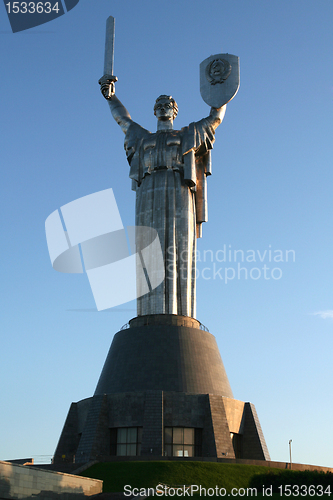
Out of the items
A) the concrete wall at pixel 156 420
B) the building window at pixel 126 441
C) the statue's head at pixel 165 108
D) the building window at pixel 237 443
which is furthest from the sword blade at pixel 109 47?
the building window at pixel 237 443

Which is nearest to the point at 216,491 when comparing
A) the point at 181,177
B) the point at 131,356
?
the point at 131,356

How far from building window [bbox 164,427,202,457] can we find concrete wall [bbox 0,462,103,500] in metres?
5.52

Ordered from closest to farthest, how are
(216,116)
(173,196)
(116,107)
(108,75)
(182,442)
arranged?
(182,442) < (173,196) < (216,116) < (108,75) < (116,107)

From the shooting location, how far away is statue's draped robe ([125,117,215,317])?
27922 mm

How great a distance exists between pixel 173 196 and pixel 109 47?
9.85 metres

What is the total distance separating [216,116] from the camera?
30.2m

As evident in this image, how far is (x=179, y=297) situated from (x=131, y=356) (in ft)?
13.2

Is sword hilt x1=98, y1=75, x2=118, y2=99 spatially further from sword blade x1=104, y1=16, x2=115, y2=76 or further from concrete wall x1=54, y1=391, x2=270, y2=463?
concrete wall x1=54, y1=391, x2=270, y2=463

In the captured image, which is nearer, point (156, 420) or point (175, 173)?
point (156, 420)

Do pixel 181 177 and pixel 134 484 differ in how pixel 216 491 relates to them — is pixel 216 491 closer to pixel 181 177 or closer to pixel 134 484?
pixel 134 484

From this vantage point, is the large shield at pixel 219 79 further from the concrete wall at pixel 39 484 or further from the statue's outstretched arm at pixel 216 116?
the concrete wall at pixel 39 484

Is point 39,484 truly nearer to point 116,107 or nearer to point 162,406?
point 162,406

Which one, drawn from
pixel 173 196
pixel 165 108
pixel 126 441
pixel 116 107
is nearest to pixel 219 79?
pixel 165 108

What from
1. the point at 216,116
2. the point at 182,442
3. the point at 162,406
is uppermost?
the point at 216,116
